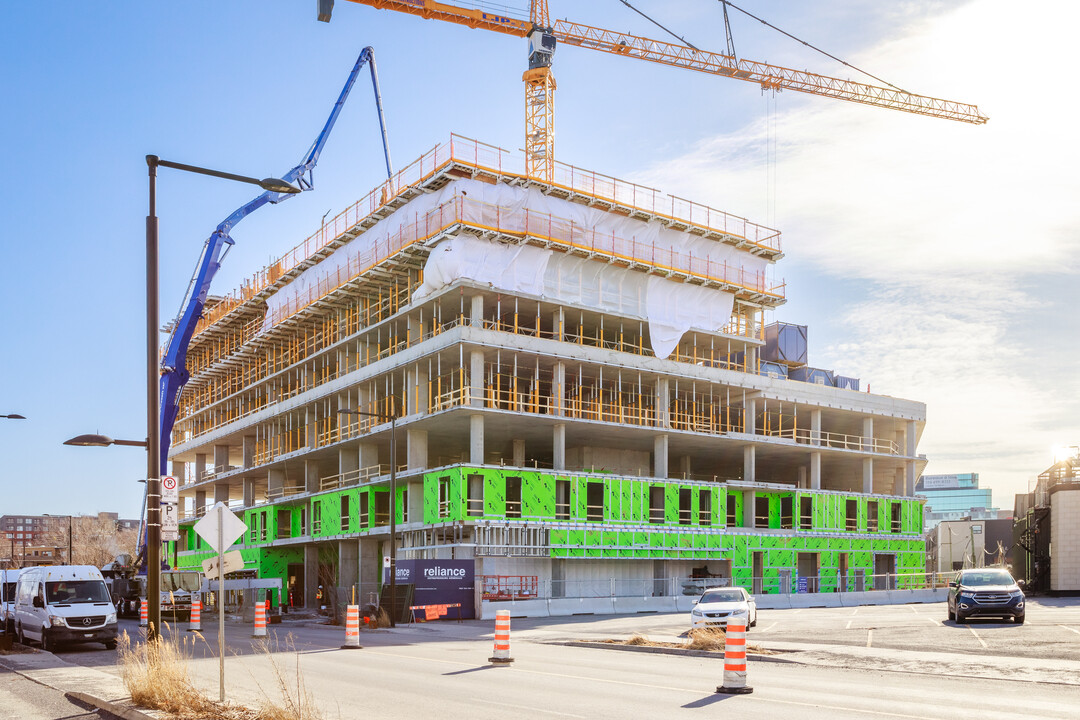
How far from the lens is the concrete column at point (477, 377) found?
52.9m

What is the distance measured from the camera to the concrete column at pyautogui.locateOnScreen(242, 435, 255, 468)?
3206 inches

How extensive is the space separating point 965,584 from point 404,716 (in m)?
22.7

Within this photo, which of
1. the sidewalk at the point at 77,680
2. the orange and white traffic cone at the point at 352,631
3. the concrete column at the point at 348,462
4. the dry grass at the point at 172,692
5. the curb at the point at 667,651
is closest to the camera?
the dry grass at the point at 172,692

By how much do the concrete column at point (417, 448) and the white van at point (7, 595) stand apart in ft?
73.2

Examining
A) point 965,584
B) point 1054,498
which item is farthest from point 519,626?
point 1054,498

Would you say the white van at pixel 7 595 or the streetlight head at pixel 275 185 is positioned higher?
the streetlight head at pixel 275 185

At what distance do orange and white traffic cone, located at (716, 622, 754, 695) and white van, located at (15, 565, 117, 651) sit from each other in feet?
62.7

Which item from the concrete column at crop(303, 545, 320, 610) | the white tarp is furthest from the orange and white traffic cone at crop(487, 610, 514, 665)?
the concrete column at crop(303, 545, 320, 610)

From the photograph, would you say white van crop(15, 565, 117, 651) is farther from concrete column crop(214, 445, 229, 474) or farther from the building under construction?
concrete column crop(214, 445, 229, 474)

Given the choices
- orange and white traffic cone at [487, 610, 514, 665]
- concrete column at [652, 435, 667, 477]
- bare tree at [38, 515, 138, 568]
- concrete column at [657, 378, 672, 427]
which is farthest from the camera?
bare tree at [38, 515, 138, 568]

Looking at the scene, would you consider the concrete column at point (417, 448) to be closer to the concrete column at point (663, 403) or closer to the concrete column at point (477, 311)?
the concrete column at point (477, 311)

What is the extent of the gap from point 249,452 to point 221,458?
7047 millimetres

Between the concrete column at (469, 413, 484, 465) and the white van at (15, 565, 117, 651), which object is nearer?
the white van at (15, 565, 117, 651)

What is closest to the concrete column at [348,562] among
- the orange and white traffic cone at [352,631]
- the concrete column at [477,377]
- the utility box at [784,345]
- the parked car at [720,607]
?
the concrete column at [477,377]
